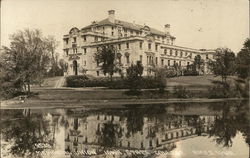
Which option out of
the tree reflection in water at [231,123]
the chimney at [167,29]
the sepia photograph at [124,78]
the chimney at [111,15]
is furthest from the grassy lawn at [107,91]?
the chimney at [111,15]

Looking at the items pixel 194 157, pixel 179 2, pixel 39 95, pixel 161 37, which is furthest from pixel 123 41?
pixel 194 157

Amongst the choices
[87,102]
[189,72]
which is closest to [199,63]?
[189,72]

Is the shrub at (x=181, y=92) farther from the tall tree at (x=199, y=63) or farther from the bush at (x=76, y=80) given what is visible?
the bush at (x=76, y=80)

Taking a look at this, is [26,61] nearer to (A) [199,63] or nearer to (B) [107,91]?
(B) [107,91]

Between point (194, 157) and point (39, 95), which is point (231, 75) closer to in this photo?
point (194, 157)

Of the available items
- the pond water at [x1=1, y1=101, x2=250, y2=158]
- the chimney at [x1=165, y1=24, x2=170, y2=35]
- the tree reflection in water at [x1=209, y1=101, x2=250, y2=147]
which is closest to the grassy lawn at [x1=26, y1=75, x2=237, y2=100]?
the pond water at [x1=1, y1=101, x2=250, y2=158]

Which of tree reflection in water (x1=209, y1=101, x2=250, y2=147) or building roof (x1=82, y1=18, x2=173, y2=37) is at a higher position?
building roof (x1=82, y1=18, x2=173, y2=37)

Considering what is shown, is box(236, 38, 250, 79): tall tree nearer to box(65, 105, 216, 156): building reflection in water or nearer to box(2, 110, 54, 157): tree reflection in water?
box(65, 105, 216, 156): building reflection in water

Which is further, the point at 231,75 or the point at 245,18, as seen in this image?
the point at 231,75
